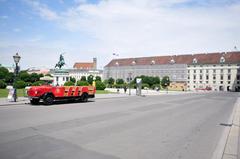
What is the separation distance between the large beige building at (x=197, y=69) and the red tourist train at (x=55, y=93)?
94242mm

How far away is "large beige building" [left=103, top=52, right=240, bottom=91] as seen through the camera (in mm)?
108562

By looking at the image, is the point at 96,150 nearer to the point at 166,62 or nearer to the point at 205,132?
the point at 205,132

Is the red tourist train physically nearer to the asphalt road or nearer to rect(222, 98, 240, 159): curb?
the asphalt road

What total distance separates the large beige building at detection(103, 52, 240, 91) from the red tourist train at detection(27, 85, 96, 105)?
94.2 m

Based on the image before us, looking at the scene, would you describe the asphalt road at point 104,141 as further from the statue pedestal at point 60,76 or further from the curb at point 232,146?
the statue pedestal at point 60,76

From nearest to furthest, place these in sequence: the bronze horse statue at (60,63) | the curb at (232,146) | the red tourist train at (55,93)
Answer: the curb at (232,146) < the red tourist train at (55,93) < the bronze horse statue at (60,63)

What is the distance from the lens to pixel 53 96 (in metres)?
21.3

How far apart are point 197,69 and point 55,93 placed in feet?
342

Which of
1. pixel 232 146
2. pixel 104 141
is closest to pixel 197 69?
pixel 232 146

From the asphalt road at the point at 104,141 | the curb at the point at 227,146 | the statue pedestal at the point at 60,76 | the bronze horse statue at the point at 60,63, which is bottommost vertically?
the curb at the point at 227,146

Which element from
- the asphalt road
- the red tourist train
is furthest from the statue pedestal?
the asphalt road

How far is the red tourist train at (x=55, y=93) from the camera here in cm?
2014

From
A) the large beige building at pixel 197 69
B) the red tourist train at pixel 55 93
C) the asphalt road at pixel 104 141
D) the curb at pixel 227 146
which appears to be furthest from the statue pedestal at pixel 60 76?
the large beige building at pixel 197 69

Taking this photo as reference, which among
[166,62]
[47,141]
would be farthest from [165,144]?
[166,62]
